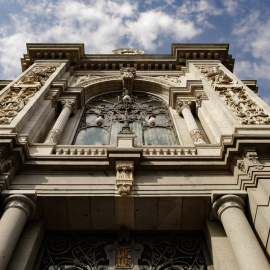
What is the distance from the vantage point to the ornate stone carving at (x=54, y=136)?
36.8ft

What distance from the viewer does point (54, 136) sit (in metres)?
11.5

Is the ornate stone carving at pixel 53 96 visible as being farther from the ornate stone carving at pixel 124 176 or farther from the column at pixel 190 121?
the ornate stone carving at pixel 124 176

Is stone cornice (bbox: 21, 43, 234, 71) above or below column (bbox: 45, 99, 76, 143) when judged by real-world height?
above

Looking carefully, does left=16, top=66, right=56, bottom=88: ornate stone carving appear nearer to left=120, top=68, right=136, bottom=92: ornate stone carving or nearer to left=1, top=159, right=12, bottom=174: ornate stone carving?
left=120, top=68, right=136, bottom=92: ornate stone carving

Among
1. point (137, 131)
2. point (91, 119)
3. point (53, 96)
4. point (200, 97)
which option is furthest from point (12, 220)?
point (200, 97)

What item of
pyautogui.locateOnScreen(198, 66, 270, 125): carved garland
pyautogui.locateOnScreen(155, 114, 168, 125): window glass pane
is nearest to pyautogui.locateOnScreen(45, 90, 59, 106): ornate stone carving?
pyautogui.locateOnScreen(155, 114, 168, 125): window glass pane

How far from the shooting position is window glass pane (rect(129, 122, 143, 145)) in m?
13.1

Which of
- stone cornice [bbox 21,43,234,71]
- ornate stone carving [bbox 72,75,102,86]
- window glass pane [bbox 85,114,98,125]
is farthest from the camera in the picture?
stone cornice [bbox 21,43,234,71]

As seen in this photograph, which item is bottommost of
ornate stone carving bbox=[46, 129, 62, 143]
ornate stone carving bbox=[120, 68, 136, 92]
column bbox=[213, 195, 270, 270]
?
column bbox=[213, 195, 270, 270]

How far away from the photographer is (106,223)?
8578 millimetres

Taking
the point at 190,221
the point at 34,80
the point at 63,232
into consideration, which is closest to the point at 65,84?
the point at 34,80

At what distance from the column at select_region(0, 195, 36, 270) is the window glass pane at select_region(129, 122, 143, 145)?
601cm

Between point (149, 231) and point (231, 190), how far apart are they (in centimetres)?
254

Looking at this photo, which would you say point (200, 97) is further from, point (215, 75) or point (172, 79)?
point (172, 79)
